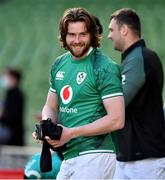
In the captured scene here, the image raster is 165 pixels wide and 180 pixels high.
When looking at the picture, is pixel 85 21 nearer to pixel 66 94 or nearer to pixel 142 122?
pixel 66 94

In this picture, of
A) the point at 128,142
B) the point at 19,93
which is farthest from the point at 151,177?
the point at 19,93

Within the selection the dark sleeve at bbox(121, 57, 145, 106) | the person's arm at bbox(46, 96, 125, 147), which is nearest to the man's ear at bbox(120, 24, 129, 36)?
the dark sleeve at bbox(121, 57, 145, 106)

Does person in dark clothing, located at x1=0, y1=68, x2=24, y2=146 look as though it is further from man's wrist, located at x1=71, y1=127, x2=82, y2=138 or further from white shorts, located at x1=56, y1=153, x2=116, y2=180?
man's wrist, located at x1=71, y1=127, x2=82, y2=138

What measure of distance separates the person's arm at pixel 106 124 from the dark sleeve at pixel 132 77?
35.5 inches

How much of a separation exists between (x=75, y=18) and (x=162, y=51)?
1186cm

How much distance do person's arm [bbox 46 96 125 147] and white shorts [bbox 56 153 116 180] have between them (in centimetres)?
17

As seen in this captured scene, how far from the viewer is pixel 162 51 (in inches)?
658

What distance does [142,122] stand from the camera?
595 centimetres

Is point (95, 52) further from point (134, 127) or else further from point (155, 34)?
point (155, 34)

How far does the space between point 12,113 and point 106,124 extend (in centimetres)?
787

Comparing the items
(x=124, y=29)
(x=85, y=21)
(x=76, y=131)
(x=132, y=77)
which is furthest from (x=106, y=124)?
(x=124, y=29)

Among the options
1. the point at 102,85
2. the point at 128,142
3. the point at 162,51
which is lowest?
the point at 162,51

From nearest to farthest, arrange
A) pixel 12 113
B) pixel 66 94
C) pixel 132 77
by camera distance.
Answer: pixel 66 94
pixel 132 77
pixel 12 113

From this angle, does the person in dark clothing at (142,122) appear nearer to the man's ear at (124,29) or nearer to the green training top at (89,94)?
the man's ear at (124,29)
